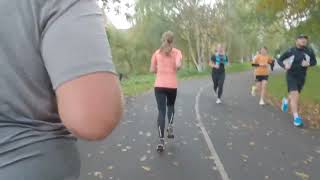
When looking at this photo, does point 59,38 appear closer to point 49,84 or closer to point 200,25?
point 49,84

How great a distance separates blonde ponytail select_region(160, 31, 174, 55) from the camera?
9.57 m

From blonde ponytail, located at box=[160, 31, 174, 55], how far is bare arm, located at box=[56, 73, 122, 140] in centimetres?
811

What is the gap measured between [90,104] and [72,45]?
0.47ft

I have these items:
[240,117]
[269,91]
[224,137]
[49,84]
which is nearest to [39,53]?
[49,84]

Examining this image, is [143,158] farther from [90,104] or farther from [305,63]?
[90,104]

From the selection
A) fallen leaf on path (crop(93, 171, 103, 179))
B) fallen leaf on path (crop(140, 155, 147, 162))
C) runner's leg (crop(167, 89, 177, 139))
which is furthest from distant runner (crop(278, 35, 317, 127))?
fallen leaf on path (crop(93, 171, 103, 179))

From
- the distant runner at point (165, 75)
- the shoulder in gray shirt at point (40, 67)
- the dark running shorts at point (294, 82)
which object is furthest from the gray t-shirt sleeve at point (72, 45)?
the dark running shorts at point (294, 82)

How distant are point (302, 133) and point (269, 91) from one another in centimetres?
1211

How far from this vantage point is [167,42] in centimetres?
968

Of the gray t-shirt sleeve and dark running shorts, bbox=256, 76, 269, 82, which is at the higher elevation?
the gray t-shirt sleeve

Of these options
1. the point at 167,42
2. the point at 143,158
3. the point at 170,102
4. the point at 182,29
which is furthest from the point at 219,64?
the point at 182,29

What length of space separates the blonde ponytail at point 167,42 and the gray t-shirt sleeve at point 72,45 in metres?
8.13

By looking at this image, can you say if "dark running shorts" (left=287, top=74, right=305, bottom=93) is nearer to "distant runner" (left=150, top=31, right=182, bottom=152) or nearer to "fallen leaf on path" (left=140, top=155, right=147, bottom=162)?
"distant runner" (left=150, top=31, right=182, bottom=152)

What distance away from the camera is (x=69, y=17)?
1.40 metres
